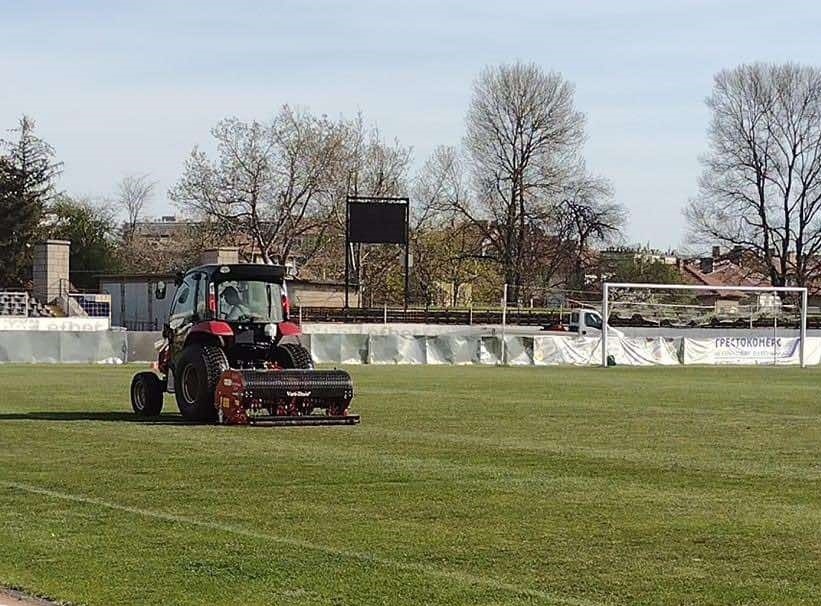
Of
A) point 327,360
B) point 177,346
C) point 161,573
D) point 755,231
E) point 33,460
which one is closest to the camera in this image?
point 161,573

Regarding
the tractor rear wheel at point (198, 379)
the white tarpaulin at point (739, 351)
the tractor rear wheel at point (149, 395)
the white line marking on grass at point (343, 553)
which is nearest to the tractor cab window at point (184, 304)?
the tractor rear wheel at point (198, 379)

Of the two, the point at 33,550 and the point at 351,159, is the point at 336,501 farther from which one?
the point at 351,159

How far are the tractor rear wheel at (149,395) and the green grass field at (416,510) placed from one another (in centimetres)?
47

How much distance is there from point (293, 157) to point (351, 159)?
4060 millimetres

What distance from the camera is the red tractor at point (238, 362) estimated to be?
63.1 feet

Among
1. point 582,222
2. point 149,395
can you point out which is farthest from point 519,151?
point 149,395

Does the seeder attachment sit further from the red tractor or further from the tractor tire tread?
the tractor tire tread

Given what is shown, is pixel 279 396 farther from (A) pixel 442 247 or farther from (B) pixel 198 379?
(A) pixel 442 247

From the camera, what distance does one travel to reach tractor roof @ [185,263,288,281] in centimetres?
2052

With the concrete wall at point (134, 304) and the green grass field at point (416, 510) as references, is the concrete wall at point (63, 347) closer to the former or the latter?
the green grass field at point (416, 510)

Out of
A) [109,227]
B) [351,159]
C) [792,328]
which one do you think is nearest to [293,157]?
[351,159]

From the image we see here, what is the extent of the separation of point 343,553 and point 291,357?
37.9ft

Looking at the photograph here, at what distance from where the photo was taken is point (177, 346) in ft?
69.6

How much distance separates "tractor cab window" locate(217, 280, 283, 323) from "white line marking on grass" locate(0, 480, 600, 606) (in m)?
8.55
